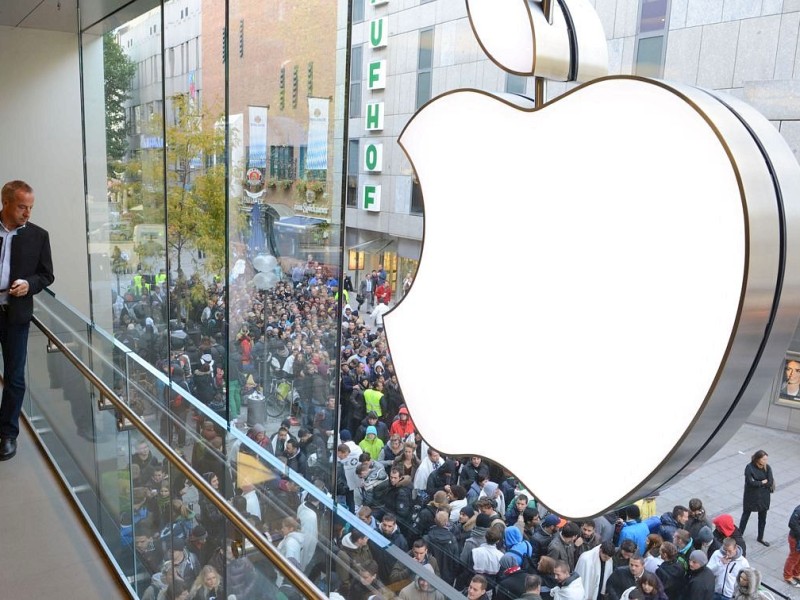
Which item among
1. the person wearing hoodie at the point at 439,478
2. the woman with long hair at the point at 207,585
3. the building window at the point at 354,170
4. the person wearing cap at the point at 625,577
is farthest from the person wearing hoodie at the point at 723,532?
the building window at the point at 354,170

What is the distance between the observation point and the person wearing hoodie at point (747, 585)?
419cm

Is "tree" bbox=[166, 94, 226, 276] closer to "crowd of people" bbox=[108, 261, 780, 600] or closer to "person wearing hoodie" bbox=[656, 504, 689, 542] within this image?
"crowd of people" bbox=[108, 261, 780, 600]

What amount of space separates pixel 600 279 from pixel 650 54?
232 centimetres

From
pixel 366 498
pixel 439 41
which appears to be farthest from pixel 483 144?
pixel 366 498

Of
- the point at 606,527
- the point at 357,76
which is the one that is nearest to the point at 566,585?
the point at 606,527

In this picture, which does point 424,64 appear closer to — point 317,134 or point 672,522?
point 317,134

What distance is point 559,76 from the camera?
1399 millimetres

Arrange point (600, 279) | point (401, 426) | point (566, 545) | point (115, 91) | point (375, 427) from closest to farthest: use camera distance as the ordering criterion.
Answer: point (600, 279) < point (566, 545) < point (115, 91) < point (401, 426) < point (375, 427)

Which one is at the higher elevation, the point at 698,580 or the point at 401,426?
the point at 401,426

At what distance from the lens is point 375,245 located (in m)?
5.62

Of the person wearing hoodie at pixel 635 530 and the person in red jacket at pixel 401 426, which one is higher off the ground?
the person in red jacket at pixel 401 426

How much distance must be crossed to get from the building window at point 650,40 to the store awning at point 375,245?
2.28 meters

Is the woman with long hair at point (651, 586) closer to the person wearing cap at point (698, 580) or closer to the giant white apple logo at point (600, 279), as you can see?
the person wearing cap at point (698, 580)

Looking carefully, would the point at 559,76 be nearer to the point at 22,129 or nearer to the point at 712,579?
the point at 712,579
